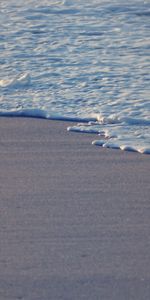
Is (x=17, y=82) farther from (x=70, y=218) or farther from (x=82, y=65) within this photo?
(x=70, y=218)

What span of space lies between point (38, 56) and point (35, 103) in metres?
1.54

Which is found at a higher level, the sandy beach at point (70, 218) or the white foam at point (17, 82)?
the sandy beach at point (70, 218)

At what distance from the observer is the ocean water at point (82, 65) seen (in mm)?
5703

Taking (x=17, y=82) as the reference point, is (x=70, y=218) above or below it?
above

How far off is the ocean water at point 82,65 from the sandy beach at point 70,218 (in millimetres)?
336

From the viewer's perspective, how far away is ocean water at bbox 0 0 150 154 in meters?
5.70

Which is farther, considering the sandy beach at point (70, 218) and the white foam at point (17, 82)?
the white foam at point (17, 82)

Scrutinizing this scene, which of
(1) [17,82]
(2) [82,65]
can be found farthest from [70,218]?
(2) [82,65]

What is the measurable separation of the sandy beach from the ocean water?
336 mm

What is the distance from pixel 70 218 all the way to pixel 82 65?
3299mm

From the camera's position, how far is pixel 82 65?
714 cm

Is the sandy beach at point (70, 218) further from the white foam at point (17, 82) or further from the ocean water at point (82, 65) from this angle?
the white foam at point (17, 82)

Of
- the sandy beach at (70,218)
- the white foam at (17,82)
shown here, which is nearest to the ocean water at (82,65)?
the white foam at (17,82)

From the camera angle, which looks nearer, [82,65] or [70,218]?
[70,218]
